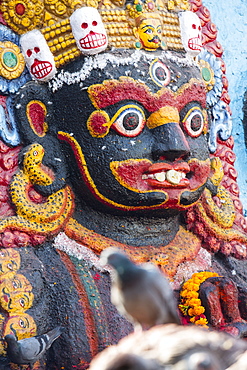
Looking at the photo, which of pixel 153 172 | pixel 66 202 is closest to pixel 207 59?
pixel 153 172

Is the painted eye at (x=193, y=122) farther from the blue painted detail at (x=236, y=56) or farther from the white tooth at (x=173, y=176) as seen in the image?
the blue painted detail at (x=236, y=56)

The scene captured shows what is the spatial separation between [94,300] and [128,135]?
0.85 meters

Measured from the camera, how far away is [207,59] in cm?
409

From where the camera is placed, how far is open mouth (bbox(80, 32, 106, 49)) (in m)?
3.31

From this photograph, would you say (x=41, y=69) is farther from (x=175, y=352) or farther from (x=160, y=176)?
(x=175, y=352)

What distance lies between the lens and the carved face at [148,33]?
3.41 meters

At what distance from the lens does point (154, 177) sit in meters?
3.32

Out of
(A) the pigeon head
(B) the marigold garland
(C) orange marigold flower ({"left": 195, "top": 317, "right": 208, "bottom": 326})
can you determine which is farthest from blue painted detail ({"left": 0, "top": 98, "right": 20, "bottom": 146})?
(C) orange marigold flower ({"left": 195, "top": 317, "right": 208, "bottom": 326})

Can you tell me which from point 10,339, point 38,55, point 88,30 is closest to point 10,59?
point 38,55

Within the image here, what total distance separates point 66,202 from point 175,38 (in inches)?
42.8

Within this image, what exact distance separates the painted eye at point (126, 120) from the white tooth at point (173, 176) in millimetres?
274

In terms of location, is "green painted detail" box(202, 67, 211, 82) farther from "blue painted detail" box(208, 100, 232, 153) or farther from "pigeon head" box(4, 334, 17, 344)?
"pigeon head" box(4, 334, 17, 344)

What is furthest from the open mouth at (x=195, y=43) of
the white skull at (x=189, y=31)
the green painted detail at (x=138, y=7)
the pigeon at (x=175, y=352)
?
the pigeon at (x=175, y=352)

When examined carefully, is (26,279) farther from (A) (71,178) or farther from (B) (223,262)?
(B) (223,262)
